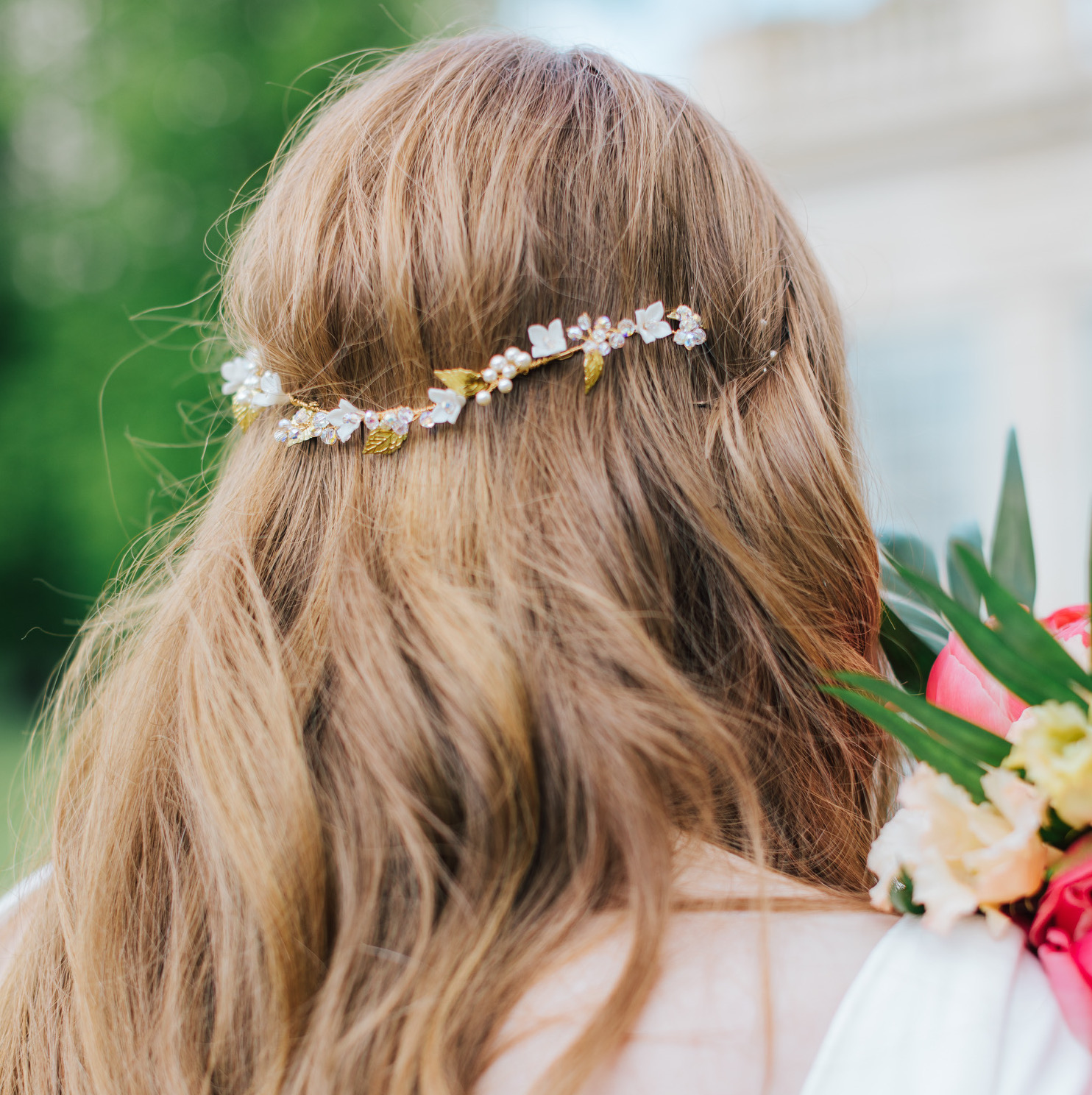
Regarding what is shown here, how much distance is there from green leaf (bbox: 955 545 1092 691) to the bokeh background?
3.74 meters

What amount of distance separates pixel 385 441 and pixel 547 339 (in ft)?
0.66

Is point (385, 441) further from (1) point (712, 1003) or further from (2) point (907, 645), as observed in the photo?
(2) point (907, 645)

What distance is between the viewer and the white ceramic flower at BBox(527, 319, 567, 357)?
37.0 inches

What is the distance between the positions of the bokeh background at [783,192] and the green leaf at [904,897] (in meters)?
3.74

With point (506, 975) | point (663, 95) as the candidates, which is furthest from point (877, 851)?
point (663, 95)

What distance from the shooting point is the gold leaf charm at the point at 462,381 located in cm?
95

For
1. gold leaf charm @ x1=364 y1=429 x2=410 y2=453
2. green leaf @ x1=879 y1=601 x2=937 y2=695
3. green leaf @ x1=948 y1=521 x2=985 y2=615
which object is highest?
gold leaf charm @ x1=364 y1=429 x2=410 y2=453

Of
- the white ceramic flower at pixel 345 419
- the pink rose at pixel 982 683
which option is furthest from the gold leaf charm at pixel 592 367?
the pink rose at pixel 982 683

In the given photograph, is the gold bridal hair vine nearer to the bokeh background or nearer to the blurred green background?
the bokeh background

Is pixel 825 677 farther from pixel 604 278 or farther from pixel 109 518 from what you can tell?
pixel 109 518

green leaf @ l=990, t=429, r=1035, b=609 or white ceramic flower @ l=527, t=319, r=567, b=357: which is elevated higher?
white ceramic flower @ l=527, t=319, r=567, b=357

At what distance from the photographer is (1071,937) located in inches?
29.9

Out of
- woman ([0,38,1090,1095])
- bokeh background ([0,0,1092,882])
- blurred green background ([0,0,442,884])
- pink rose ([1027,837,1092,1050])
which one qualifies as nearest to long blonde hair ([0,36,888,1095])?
woman ([0,38,1090,1095])

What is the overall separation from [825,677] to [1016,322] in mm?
Answer: 5711
